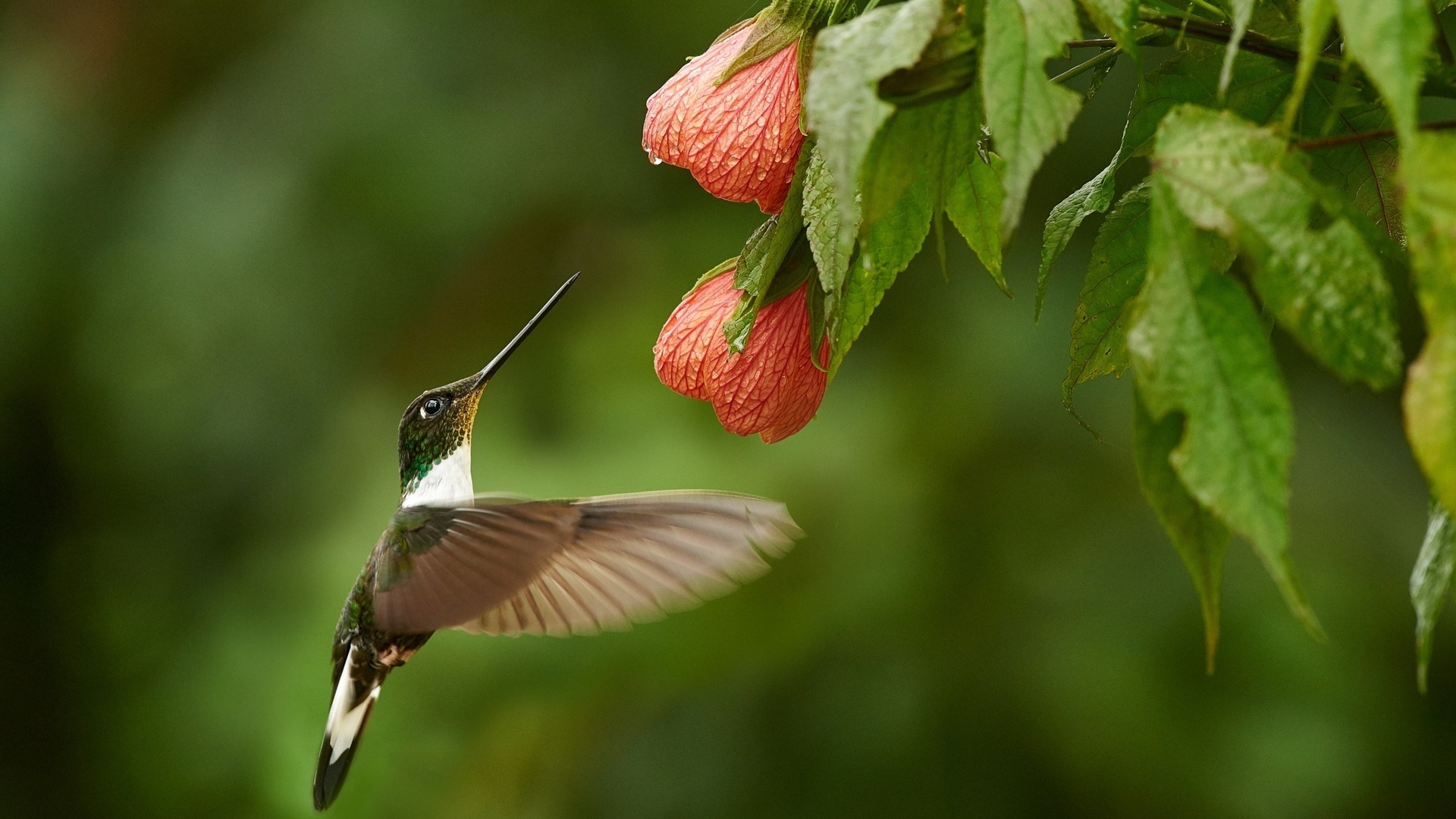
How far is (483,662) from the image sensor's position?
1797 millimetres

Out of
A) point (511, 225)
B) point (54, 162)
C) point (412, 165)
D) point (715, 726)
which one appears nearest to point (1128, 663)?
point (715, 726)

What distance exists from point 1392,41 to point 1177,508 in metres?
0.14

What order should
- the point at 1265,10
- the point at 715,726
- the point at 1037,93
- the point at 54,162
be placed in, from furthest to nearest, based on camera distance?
the point at 54,162
the point at 715,726
the point at 1265,10
the point at 1037,93

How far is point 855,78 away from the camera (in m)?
0.39

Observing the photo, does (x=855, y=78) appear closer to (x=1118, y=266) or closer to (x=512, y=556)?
(x=1118, y=266)

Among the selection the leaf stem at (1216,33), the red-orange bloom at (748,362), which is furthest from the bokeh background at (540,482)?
the leaf stem at (1216,33)

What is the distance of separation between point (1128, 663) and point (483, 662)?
34.4 inches

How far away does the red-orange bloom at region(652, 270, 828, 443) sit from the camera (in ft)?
2.14

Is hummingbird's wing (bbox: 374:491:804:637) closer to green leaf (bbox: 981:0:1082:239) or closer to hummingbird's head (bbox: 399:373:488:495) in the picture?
hummingbird's head (bbox: 399:373:488:495)

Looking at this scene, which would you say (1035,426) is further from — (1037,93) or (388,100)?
(1037,93)

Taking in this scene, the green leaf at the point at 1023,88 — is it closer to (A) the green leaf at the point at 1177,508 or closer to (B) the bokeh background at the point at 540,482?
(A) the green leaf at the point at 1177,508

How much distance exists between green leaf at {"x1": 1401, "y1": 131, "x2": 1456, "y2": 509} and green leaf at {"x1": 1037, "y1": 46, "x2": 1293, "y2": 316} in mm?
211

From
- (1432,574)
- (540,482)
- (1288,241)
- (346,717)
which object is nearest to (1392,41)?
(1288,241)

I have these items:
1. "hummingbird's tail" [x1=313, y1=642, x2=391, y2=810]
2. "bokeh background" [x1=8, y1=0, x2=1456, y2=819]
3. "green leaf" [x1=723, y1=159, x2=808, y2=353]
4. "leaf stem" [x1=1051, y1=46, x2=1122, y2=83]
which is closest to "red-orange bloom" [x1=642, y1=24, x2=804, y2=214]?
"green leaf" [x1=723, y1=159, x2=808, y2=353]
